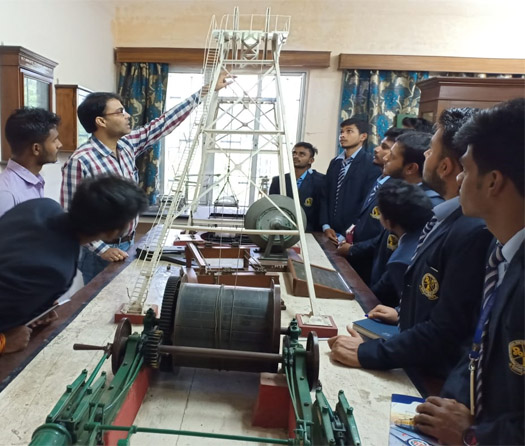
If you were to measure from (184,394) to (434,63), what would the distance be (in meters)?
4.65

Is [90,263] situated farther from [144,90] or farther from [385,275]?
[144,90]

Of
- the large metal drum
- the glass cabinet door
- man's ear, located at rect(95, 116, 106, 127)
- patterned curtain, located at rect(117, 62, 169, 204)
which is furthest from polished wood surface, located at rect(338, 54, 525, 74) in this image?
the large metal drum

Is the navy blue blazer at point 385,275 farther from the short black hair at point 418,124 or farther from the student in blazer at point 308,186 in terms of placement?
the student in blazer at point 308,186

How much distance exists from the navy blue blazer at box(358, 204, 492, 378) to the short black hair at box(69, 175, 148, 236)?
2.85 ft

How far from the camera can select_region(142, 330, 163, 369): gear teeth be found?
1.13m

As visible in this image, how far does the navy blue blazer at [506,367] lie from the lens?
758 mm

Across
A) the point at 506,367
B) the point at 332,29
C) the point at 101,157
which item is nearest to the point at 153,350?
the point at 506,367

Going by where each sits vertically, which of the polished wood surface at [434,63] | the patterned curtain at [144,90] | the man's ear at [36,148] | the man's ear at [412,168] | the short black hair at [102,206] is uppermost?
the polished wood surface at [434,63]

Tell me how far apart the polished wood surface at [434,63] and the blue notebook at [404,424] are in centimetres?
424

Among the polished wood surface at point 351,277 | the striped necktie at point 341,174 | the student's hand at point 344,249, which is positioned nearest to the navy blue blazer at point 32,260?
the polished wood surface at point 351,277

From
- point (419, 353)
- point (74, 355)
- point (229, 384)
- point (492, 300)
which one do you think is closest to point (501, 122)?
point (492, 300)

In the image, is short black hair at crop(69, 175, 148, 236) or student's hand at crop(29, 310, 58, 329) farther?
student's hand at crop(29, 310, 58, 329)

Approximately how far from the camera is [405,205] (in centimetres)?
163

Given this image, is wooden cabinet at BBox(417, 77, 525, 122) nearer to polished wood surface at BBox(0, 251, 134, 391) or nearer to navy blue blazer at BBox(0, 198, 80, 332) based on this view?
polished wood surface at BBox(0, 251, 134, 391)
